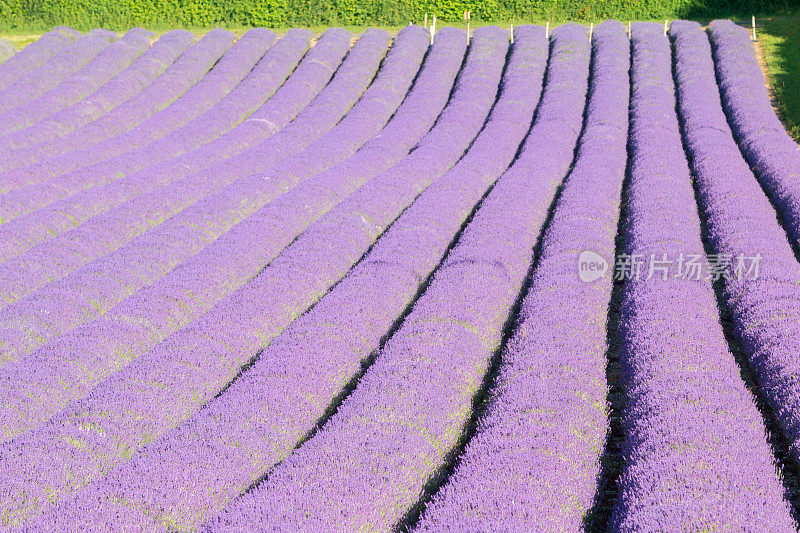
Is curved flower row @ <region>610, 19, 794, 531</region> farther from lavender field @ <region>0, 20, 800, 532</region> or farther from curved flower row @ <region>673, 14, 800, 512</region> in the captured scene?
curved flower row @ <region>673, 14, 800, 512</region>

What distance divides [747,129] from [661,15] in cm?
1538

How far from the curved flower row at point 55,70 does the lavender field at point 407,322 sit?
3454 millimetres

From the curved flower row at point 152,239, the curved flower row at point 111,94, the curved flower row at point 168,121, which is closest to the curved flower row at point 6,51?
the curved flower row at point 111,94

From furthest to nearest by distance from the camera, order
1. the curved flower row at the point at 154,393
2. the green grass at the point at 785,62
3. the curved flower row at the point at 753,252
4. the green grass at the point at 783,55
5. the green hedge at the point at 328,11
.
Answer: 1. the green hedge at the point at 328,11
2. the green grass at the point at 783,55
3. the green grass at the point at 785,62
4. the curved flower row at the point at 753,252
5. the curved flower row at the point at 154,393

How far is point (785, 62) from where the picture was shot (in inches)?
838

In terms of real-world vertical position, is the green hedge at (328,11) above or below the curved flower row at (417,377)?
above

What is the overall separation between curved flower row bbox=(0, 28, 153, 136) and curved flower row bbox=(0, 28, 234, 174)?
7.05ft

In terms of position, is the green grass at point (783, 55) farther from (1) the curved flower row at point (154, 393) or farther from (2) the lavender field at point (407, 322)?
(1) the curved flower row at point (154, 393)

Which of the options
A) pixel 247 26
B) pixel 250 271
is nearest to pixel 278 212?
pixel 250 271

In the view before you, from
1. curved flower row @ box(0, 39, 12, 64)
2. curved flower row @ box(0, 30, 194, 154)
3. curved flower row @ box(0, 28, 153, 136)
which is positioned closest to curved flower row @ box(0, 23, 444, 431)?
curved flower row @ box(0, 30, 194, 154)

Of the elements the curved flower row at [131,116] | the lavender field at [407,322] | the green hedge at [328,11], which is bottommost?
the curved flower row at [131,116]

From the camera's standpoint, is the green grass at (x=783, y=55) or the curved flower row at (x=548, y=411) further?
the green grass at (x=783, y=55)

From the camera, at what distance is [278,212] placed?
1134cm

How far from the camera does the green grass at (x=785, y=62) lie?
18.0 metres
